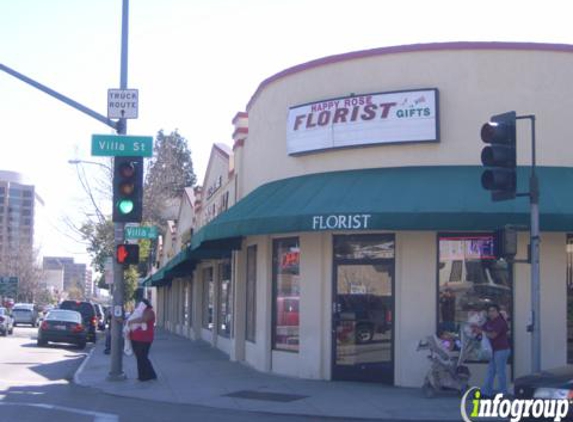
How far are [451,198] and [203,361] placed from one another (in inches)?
395

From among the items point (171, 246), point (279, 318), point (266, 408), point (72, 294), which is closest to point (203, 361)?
point (279, 318)

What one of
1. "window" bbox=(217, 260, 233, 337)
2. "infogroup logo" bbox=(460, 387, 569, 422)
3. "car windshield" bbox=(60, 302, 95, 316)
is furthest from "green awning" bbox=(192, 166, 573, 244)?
"car windshield" bbox=(60, 302, 95, 316)

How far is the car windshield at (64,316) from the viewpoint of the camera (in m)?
31.1

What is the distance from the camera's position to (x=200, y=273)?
1289 inches

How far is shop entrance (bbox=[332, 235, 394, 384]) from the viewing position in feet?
53.8

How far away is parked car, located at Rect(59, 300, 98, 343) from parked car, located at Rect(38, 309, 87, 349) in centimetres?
203

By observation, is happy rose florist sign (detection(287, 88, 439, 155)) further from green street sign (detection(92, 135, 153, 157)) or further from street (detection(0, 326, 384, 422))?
street (detection(0, 326, 384, 422))

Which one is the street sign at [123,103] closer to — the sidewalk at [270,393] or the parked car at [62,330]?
the sidewalk at [270,393]

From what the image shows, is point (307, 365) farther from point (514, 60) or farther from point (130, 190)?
point (514, 60)

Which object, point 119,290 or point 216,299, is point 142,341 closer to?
point 119,290

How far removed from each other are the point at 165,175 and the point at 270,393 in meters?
52.1

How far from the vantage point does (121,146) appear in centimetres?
1697

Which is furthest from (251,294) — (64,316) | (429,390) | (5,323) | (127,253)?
(5,323)

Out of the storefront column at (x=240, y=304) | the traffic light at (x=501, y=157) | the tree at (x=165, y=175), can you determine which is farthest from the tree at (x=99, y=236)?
the traffic light at (x=501, y=157)
